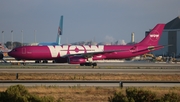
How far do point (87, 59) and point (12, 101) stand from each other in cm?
4795

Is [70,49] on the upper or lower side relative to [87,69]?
upper

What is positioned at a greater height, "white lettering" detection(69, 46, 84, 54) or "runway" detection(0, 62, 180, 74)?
"white lettering" detection(69, 46, 84, 54)

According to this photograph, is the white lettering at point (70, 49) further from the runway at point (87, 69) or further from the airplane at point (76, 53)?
the runway at point (87, 69)

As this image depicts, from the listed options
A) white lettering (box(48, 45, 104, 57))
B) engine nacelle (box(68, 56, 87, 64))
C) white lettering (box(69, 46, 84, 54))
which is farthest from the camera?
white lettering (box(69, 46, 84, 54))

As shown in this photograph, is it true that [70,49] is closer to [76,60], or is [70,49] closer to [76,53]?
[76,53]

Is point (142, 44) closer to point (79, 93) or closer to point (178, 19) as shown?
point (79, 93)

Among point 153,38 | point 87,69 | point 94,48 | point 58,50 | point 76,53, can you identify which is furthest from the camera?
point 153,38

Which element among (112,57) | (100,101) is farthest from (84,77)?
(112,57)

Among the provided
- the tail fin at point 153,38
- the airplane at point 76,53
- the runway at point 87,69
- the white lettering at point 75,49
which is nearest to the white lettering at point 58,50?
the airplane at point 76,53

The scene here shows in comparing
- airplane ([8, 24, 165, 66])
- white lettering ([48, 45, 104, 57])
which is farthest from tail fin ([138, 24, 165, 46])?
white lettering ([48, 45, 104, 57])

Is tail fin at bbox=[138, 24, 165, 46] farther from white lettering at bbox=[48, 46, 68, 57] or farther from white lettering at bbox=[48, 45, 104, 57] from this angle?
white lettering at bbox=[48, 46, 68, 57]

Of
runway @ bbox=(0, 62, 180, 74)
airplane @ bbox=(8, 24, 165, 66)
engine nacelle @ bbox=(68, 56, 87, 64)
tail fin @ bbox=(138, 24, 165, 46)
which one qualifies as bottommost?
runway @ bbox=(0, 62, 180, 74)

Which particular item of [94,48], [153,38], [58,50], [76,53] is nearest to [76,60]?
[76,53]

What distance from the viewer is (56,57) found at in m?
66.0
